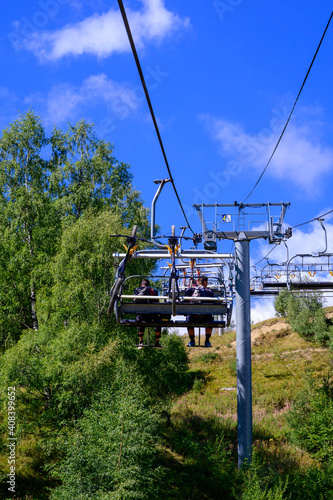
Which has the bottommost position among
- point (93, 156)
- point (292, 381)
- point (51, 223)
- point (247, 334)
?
point (292, 381)

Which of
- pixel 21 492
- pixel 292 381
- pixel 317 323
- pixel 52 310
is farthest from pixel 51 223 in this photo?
pixel 317 323

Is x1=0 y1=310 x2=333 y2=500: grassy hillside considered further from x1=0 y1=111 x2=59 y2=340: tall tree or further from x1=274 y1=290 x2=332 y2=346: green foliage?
x1=0 y1=111 x2=59 y2=340: tall tree

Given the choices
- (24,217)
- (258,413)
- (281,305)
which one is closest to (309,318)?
(281,305)

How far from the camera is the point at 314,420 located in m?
17.7

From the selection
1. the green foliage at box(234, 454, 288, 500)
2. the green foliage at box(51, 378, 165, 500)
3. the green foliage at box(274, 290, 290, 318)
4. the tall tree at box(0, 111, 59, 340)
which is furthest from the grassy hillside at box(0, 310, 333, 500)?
the green foliage at box(274, 290, 290, 318)

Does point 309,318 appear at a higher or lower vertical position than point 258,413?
higher

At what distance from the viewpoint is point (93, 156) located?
2647cm

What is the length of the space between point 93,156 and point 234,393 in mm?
16091

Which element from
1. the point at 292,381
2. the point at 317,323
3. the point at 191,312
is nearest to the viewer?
the point at 191,312

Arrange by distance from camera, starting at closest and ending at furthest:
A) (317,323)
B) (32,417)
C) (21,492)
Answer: (21,492), (32,417), (317,323)

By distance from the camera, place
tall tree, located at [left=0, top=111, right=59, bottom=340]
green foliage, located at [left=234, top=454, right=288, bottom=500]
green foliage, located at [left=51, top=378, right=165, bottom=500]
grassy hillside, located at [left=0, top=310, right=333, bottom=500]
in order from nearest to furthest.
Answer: green foliage, located at [left=234, top=454, right=288, bottom=500] → green foliage, located at [left=51, top=378, right=165, bottom=500] → grassy hillside, located at [left=0, top=310, right=333, bottom=500] → tall tree, located at [left=0, top=111, right=59, bottom=340]

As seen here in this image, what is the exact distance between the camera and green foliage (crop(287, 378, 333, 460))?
17.1 metres

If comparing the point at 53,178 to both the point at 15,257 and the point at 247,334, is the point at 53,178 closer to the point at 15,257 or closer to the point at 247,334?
the point at 15,257

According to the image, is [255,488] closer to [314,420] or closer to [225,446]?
[314,420]
